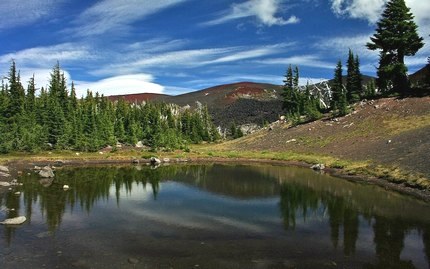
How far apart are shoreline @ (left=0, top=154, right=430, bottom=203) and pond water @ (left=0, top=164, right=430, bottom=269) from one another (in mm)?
2177

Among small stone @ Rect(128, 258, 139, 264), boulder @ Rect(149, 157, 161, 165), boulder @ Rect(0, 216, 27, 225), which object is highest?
boulder @ Rect(149, 157, 161, 165)

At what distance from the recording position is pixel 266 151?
9812cm

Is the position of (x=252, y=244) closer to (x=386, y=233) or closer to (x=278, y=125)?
(x=386, y=233)

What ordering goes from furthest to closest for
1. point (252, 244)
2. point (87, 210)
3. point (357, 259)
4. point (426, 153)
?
1. point (426, 153)
2. point (87, 210)
3. point (252, 244)
4. point (357, 259)

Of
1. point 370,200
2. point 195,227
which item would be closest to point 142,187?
point 195,227

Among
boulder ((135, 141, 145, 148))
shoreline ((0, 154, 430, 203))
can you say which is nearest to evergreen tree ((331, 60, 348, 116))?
shoreline ((0, 154, 430, 203))

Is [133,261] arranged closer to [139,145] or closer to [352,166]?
[352,166]

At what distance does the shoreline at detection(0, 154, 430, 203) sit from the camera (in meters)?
43.9

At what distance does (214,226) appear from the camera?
97.2 feet

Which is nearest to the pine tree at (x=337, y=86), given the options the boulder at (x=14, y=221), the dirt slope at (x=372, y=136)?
the dirt slope at (x=372, y=136)

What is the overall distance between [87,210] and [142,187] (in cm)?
1574

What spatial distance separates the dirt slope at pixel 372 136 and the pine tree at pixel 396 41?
6.69 m

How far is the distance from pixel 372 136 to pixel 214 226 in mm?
58153

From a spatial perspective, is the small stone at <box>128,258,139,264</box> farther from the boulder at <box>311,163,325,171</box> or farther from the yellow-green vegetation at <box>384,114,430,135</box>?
the yellow-green vegetation at <box>384,114,430,135</box>
